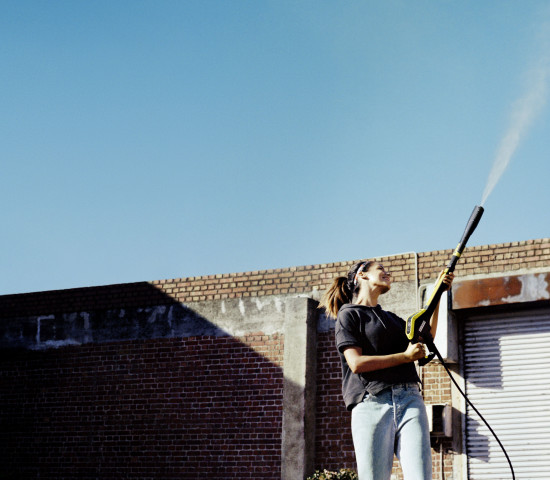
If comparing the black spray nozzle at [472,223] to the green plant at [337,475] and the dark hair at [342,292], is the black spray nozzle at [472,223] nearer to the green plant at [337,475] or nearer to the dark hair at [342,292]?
the dark hair at [342,292]

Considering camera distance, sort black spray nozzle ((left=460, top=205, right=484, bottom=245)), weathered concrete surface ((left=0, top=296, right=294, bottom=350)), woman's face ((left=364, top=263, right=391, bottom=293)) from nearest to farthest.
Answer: black spray nozzle ((left=460, top=205, right=484, bottom=245)), woman's face ((left=364, top=263, right=391, bottom=293)), weathered concrete surface ((left=0, top=296, right=294, bottom=350))

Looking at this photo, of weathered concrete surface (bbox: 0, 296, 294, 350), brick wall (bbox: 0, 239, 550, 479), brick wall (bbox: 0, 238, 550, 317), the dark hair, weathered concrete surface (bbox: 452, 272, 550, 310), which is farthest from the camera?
weathered concrete surface (bbox: 0, 296, 294, 350)

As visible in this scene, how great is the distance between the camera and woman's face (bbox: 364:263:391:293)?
4.26m

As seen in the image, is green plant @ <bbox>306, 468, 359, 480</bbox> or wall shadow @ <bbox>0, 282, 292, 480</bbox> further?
wall shadow @ <bbox>0, 282, 292, 480</bbox>

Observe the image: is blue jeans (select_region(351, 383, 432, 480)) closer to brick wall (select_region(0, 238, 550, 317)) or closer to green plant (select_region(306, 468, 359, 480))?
green plant (select_region(306, 468, 359, 480))

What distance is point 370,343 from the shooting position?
4035mm

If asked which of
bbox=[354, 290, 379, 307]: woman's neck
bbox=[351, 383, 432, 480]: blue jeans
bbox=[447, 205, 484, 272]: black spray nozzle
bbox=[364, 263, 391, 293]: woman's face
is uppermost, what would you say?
bbox=[447, 205, 484, 272]: black spray nozzle

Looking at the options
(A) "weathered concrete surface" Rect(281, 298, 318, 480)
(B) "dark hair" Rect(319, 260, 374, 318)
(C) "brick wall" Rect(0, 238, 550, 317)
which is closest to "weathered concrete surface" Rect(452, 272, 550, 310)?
(C) "brick wall" Rect(0, 238, 550, 317)

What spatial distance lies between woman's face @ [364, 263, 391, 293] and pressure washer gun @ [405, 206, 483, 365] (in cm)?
26

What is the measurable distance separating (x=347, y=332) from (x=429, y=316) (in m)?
0.44

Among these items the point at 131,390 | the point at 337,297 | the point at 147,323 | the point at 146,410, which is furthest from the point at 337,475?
the point at 337,297

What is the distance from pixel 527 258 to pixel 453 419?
7.25 ft

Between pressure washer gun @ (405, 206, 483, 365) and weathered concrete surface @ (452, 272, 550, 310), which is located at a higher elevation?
weathered concrete surface @ (452, 272, 550, 310)

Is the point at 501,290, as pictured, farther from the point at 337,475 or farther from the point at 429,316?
the point at 429,316
